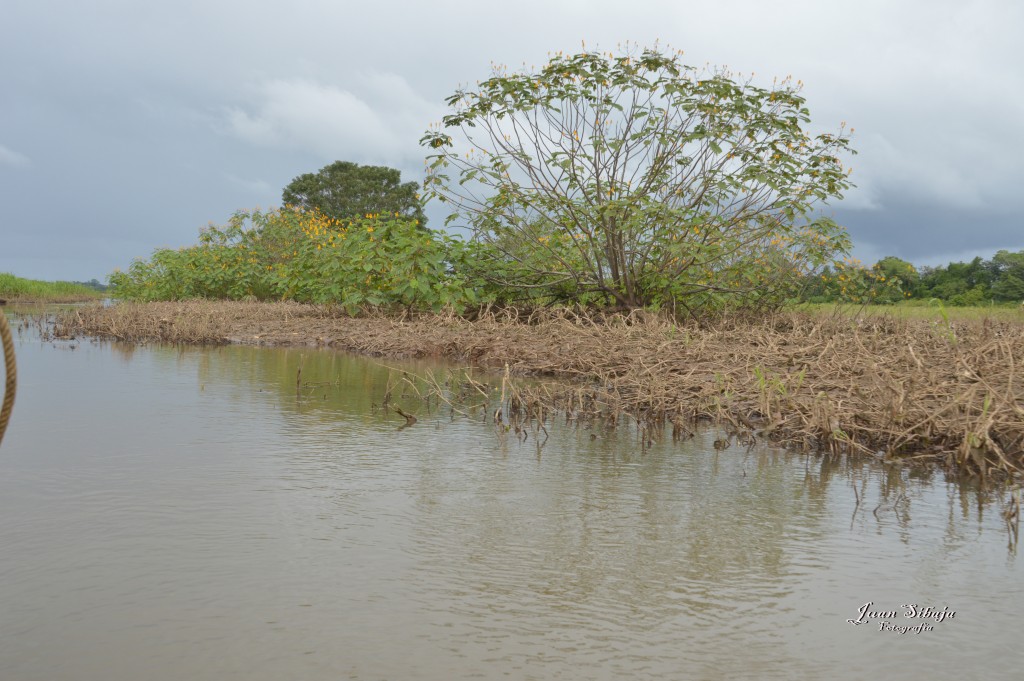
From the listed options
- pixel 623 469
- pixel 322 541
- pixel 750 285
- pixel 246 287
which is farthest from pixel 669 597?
pixel 246 287

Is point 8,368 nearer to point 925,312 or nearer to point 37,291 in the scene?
point 925,312

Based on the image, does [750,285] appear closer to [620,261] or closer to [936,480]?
[620,261]

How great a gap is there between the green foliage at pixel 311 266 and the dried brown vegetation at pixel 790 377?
1.35m

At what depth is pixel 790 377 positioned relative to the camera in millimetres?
6488

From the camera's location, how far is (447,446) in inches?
205

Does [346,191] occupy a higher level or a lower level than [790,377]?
higher

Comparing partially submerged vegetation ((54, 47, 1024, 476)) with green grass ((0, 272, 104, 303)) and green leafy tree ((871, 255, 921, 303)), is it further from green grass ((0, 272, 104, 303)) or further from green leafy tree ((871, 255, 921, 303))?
green grass ((0, 272, 104, 303))

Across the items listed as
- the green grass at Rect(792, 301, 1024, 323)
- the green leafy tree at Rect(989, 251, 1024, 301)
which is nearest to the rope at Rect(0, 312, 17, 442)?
the green grass at Rect(792, 301, 1024, 323)

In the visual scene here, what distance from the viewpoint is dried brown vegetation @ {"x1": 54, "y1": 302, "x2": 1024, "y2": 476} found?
5125 millimetres

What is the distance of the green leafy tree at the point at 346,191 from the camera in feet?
123

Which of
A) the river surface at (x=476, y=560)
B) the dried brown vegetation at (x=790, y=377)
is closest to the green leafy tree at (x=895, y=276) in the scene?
the dried brown vegetation at (x=790, y=377)

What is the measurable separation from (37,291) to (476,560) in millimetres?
27171

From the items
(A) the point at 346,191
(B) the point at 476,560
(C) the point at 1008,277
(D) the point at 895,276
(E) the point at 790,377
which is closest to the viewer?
(B) the point at 476,560

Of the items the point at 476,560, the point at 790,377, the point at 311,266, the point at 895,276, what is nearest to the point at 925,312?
the point at 895,276
